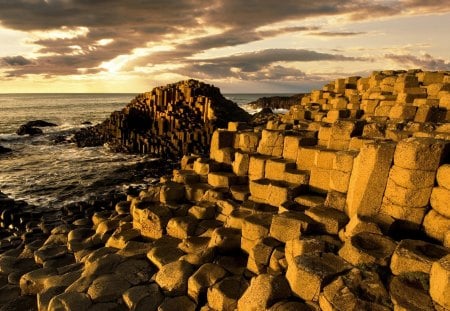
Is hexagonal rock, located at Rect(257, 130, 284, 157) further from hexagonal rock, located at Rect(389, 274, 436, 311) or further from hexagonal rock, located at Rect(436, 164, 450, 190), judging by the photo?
hexagonal rock, located at Rect(389, 274, 436, 311)

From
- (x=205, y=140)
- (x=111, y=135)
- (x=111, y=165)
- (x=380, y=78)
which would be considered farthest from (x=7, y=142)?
(x=380, y=78)

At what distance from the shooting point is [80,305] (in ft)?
24.9

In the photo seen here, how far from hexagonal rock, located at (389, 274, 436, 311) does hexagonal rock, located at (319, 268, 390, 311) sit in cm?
15

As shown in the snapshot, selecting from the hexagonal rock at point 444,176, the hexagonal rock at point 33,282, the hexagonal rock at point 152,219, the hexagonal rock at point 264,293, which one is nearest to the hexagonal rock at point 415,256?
the hexagonal rock at point 444,176

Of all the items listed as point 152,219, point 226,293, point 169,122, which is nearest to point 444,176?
point 226,293

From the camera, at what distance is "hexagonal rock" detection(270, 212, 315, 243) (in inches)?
304

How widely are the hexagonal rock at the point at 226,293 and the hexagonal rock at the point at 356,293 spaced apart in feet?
6.11

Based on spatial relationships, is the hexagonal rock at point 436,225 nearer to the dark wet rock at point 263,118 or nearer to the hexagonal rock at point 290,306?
the hexagonal rock at point 290,306

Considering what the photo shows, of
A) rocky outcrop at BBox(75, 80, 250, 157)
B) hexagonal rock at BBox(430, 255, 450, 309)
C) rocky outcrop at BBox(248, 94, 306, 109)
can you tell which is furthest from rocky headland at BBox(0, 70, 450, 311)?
rocky outcrop at BBox(248, 94, 306, 109)

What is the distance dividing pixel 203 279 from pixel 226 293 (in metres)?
0.78

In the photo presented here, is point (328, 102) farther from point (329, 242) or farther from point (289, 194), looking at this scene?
Result: point (329, 242)

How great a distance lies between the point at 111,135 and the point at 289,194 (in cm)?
3684

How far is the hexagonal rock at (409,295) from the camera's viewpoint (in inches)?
205

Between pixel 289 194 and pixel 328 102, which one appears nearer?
pixel 289 194
